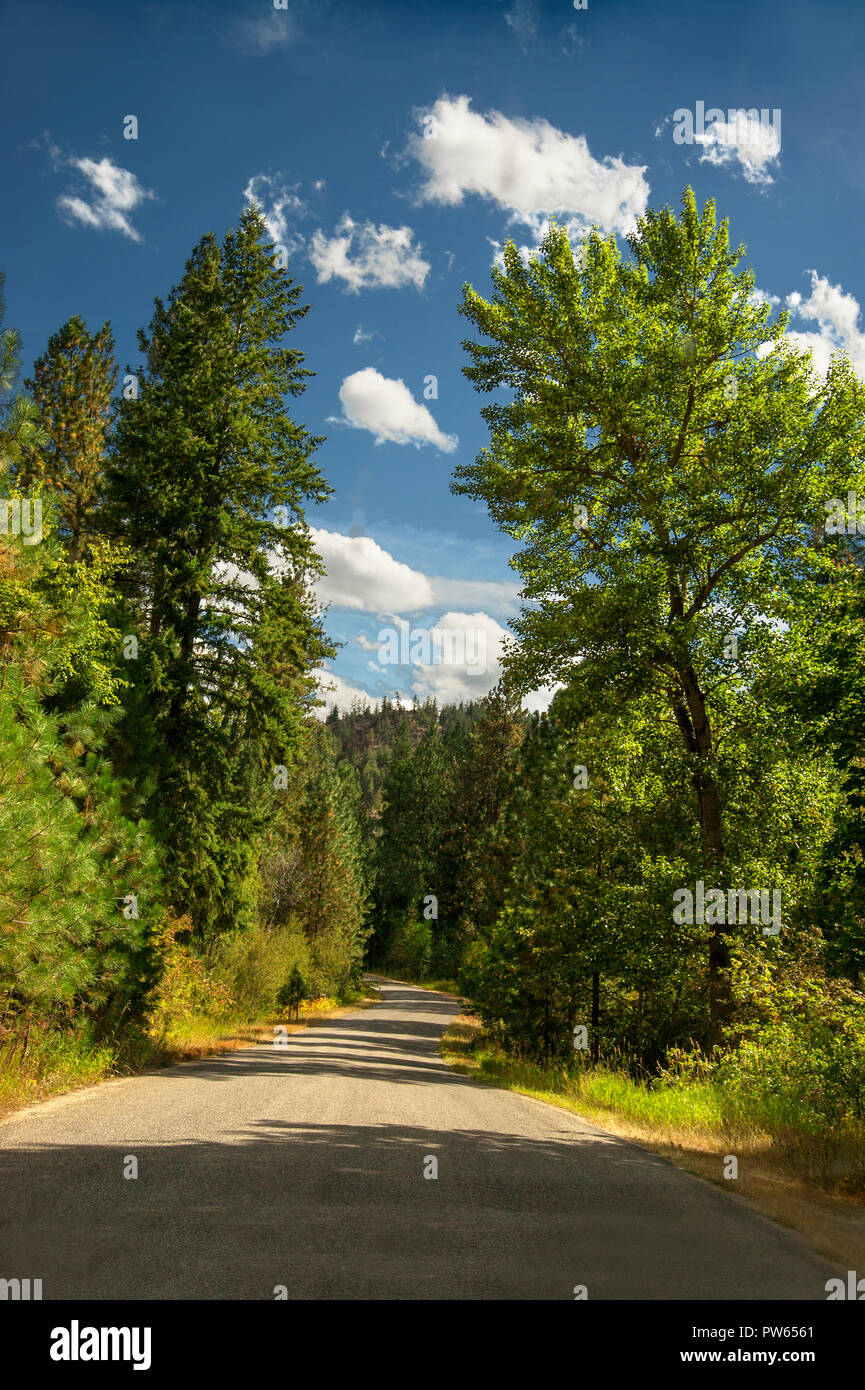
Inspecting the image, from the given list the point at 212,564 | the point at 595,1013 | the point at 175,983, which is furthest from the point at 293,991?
the point at 212,564

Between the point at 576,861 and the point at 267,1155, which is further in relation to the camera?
the point at 576,861

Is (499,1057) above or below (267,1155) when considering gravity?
below

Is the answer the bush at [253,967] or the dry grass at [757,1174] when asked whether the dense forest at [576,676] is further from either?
the bush at [253,967]

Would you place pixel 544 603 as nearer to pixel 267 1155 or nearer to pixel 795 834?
pixel 795 834

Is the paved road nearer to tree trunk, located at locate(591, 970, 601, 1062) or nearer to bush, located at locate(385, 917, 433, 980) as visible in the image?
tree trunk, located at locate(591, 970, 601, 1062)

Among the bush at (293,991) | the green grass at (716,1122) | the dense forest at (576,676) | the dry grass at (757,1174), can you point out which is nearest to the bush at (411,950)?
the bush at (293,991)

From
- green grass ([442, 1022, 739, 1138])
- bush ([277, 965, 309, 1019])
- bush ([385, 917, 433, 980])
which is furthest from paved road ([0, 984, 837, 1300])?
bush ([385, 917, 433, 980])

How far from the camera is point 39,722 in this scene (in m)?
10.5

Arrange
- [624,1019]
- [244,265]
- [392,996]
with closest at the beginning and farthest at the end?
[624,1019], [244,265], [392,996]

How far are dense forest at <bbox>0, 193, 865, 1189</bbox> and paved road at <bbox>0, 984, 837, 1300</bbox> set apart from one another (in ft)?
9.35

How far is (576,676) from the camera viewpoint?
45.4 ft

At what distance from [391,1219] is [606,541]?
39.8ft

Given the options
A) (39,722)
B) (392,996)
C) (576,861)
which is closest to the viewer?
(39,722)

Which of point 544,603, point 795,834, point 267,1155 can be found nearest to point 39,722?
point 267,1155
